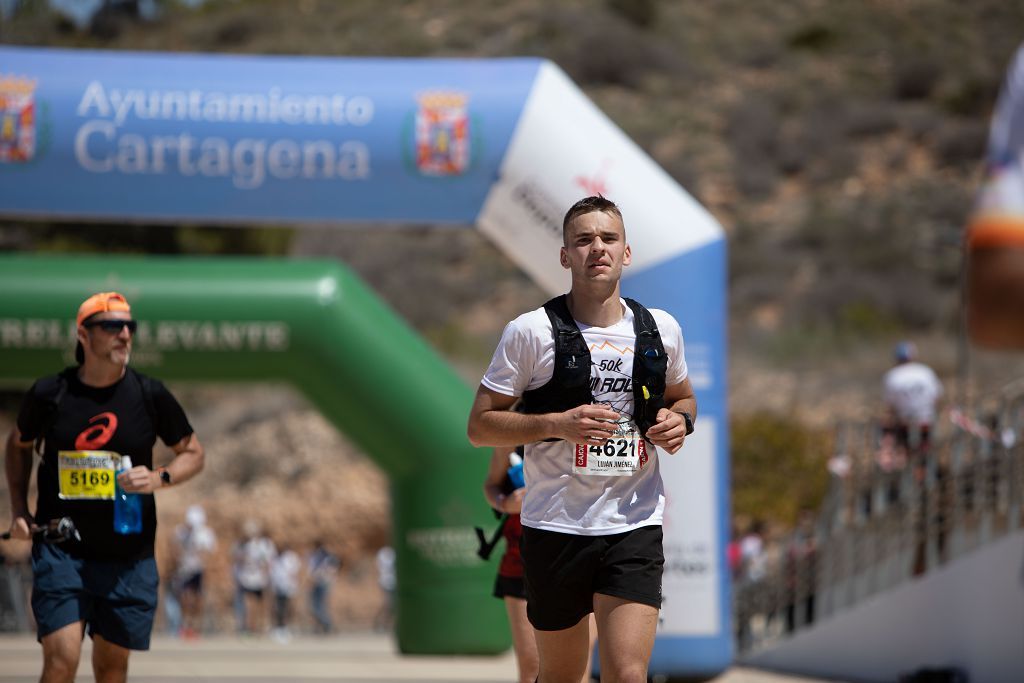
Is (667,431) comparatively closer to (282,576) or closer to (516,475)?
(516,475)

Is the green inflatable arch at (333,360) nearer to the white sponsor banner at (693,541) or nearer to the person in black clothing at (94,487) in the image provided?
the white sponsor banner at (693,541)

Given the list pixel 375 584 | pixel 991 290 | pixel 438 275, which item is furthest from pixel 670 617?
pixel 438 275

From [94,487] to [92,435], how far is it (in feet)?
0.61

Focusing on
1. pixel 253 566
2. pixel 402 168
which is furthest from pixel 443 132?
pixel 253 566

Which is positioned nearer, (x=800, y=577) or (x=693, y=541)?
(x=693, y=541)

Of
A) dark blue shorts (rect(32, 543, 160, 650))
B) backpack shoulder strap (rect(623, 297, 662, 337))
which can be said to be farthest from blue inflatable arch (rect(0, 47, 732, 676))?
backpack shoulder strap (rect(623, 297, 662, 337))

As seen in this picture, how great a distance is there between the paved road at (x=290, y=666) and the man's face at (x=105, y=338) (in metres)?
4.35

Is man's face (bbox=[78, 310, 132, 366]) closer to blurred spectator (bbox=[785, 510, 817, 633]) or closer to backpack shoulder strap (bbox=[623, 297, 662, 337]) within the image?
backpack shoulder strap (bbox=[623, 297, 662, 337])

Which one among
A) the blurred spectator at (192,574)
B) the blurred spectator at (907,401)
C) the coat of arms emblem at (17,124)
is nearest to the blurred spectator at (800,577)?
the blurred spectator at (907,401)

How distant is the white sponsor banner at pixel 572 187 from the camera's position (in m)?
8.28

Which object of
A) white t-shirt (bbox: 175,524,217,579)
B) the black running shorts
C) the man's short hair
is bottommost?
white t-shirt (bbox: 175,524,217,579)

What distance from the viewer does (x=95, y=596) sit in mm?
4969

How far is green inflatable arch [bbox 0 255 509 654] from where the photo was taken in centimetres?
988

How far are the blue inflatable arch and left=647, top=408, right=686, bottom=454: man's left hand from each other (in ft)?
13.9
